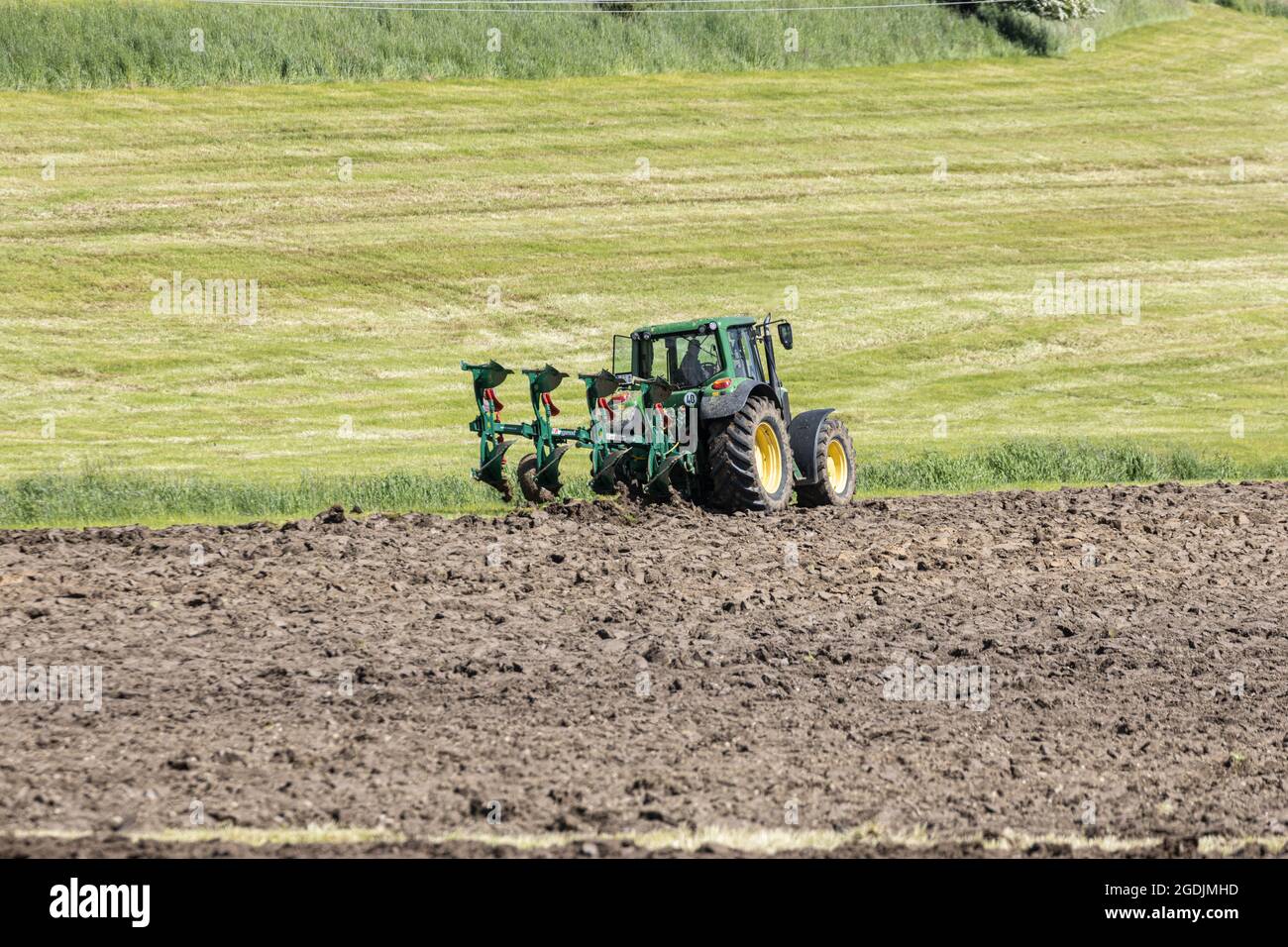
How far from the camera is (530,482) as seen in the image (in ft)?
50.6

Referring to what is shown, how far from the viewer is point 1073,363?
28.4 metres

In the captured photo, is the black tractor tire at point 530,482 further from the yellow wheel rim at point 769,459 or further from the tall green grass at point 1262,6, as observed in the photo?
the tall green grass at point 1262,6

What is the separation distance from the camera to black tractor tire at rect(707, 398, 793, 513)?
15.1 metres

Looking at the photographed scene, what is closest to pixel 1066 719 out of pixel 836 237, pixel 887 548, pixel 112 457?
pixel 887 548

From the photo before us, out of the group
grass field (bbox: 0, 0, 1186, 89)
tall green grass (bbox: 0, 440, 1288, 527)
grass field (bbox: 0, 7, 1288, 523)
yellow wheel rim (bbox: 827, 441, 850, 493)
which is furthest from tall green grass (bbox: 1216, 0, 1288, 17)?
yellow wheel rim (bbox: 827, 441, 850, 493)

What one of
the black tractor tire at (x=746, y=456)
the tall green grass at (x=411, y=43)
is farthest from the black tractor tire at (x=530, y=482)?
the tall green grass at (x=411, y=43)

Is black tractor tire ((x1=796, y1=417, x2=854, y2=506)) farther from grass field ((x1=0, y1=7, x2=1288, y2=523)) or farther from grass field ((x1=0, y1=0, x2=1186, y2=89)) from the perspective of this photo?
grass field ((x1=0, y1=0, x2=1186, y2=89))

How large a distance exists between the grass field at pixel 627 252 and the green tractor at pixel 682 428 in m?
3.56

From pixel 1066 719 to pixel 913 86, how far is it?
34.7 m

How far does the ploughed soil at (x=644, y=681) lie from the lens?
23.6ft

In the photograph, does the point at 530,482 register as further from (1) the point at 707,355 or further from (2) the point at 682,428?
(1) the point at 707,355

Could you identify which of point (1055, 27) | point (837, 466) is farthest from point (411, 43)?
point (837, 466)

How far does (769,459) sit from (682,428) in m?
1.32
